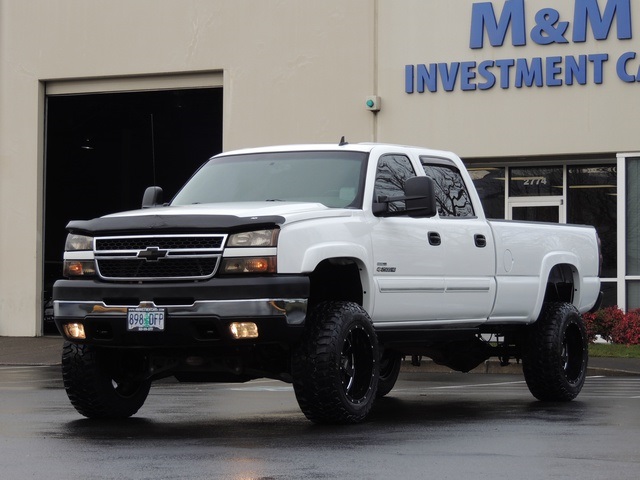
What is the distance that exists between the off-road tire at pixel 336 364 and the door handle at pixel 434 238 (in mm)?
1287

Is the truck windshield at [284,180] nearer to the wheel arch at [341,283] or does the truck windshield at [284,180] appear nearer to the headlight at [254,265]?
the wheel arch at [341,283]

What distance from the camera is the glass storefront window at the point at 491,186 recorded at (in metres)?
25.5

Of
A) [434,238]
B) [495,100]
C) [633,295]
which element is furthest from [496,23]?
[434,238]

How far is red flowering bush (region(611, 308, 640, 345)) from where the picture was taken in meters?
22.6

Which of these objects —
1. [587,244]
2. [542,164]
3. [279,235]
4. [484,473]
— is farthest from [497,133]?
[484,473]

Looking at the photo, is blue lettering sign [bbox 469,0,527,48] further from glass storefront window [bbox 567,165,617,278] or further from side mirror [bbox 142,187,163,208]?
side mirror [bbox 142,187,163,208]

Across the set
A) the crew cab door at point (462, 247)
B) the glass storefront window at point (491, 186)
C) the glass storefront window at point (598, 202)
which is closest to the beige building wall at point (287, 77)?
the glass storefront window at point (491, 186)

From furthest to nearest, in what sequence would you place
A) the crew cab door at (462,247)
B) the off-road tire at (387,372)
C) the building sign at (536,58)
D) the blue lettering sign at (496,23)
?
the blue lettering sign at (496,23) → the building sign at (536,58) → the off-road tire at (387,372) → the crew cab door at (462,247)

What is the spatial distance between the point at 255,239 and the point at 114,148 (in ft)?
85.7

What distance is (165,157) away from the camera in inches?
1484

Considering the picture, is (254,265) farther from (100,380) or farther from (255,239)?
(100,380)

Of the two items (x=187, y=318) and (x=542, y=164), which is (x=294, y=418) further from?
(x=542, y=164)

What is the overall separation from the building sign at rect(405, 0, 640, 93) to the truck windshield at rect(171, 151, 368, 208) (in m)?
12.9

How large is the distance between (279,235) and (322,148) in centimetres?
210
